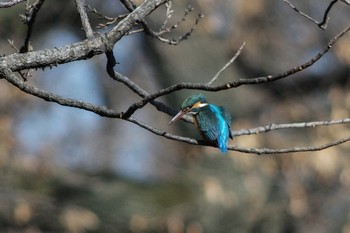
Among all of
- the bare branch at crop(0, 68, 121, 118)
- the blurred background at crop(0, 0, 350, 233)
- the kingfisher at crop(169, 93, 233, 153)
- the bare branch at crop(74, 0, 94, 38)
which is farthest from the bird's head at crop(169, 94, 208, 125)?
the blurred background at crop(0, 0, 350, 233)

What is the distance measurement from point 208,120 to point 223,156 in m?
4.66

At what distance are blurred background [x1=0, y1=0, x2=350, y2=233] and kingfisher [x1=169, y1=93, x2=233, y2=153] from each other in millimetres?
3218

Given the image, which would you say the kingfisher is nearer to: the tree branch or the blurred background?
the tree branch

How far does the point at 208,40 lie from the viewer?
809cm

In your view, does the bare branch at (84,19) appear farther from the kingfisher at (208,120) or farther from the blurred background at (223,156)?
the blurred background at (223,156)

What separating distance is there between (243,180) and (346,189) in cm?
100

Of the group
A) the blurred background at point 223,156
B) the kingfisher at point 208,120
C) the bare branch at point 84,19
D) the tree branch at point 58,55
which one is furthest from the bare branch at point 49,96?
the blurred background at point 223,156

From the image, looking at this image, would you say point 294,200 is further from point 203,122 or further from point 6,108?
point 203,122

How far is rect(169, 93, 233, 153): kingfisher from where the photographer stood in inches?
151

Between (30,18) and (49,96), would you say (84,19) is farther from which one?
(49,96)

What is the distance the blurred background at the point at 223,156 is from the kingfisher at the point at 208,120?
10.6ft

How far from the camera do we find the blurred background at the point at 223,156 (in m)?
7.77

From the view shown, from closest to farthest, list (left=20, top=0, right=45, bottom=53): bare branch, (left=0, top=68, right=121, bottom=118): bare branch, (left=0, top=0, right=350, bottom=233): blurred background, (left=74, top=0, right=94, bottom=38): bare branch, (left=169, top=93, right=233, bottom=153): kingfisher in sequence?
1. (left=0, top=68, right=121, bottom=118): bare branch
2. (left=74, top=0, right=94, bottom=38): bare branch
3. (left=20, top=0, right=45, bottom=53): bare branch
4. (left=169, top=93, right=233, bottom=153): kingfisher
5. (left=0, top=0, right=350, bottom=233): blurred background

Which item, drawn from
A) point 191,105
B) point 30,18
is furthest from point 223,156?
point 30,18
